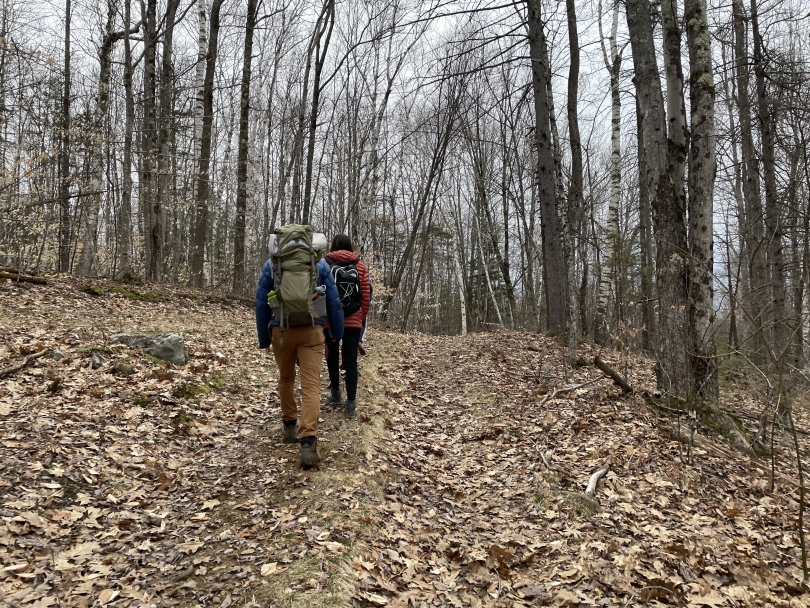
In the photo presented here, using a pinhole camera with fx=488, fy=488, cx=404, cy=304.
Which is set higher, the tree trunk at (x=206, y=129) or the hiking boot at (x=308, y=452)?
the tree trunk at (x=206, y=129)

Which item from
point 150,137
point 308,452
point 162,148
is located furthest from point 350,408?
point 162,148

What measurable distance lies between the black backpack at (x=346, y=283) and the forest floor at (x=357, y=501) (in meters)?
1.45

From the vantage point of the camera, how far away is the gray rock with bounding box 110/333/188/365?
7242 millimetres

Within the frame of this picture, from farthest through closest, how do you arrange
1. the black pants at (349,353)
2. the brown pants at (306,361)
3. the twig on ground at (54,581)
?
the black pants at (349,353) < the brown pants at (306,361) < the twig on ground at (54,581)

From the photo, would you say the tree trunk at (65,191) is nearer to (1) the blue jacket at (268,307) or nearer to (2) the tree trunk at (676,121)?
(1) the blue jacket at (268,307)

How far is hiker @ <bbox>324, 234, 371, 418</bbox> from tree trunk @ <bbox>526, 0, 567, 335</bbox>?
5.16 m

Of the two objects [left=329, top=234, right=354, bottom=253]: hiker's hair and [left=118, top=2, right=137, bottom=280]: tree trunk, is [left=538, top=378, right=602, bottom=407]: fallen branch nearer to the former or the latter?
[left=329, top=234, right=354, bottom=253]: hiker's hair

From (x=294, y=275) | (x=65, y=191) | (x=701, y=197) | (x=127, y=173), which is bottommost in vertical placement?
(x=294, y=275)

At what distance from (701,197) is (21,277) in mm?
12380

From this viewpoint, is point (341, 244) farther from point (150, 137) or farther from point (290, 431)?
point (150, 137)

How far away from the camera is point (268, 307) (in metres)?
4.81

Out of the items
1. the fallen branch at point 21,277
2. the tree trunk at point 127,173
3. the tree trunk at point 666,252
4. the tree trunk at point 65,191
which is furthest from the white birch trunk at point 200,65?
the tree trunk at point 666,252

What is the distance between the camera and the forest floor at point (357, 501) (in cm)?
329

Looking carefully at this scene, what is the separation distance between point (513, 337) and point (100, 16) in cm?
1794
